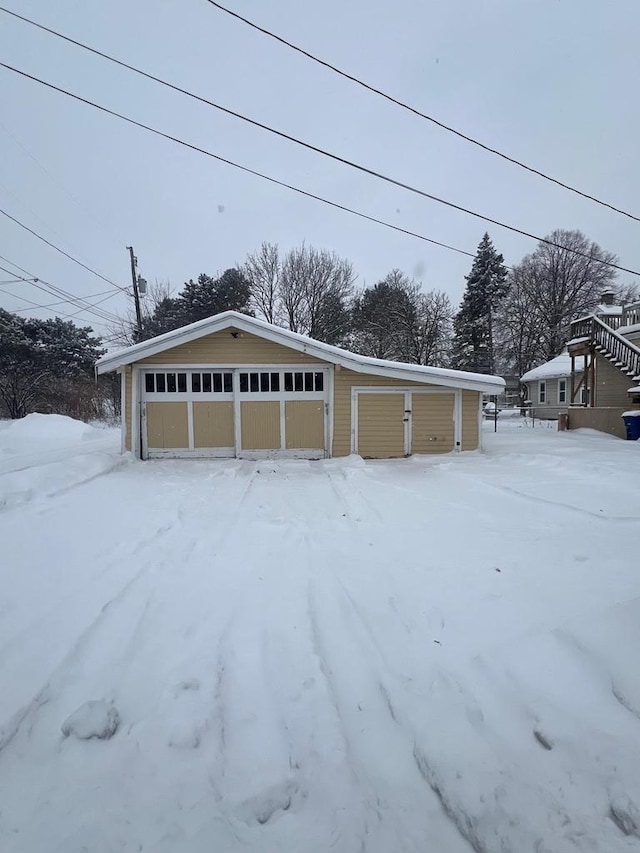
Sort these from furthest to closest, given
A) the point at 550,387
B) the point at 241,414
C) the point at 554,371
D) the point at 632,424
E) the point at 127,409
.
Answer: the point at 550,387 → the point at 554,371 → the point at 632,424 → the point at 241,414 → the point at 127,409

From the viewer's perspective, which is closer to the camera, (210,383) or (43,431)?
(210,383)

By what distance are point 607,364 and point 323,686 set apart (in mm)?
19017

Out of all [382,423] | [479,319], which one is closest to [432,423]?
[382,423]

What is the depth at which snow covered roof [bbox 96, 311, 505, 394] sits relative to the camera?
9.47 m

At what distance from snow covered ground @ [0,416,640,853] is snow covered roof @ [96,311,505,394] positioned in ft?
Answer: 17.8

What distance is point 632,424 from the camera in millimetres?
11977

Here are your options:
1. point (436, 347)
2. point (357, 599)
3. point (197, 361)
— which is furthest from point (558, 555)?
point (436, 347)

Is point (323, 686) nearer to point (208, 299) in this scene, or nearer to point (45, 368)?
point (45, 368)

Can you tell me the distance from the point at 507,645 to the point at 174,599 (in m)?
2.45

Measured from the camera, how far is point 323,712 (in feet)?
6.54

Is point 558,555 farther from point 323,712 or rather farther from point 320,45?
point 320,45

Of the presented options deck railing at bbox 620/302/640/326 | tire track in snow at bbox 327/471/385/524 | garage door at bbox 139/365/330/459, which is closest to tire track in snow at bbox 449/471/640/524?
tire track in snow at bbox 327/471/385/524

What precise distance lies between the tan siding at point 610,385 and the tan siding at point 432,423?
942 centimetres

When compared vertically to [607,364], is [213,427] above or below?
below
